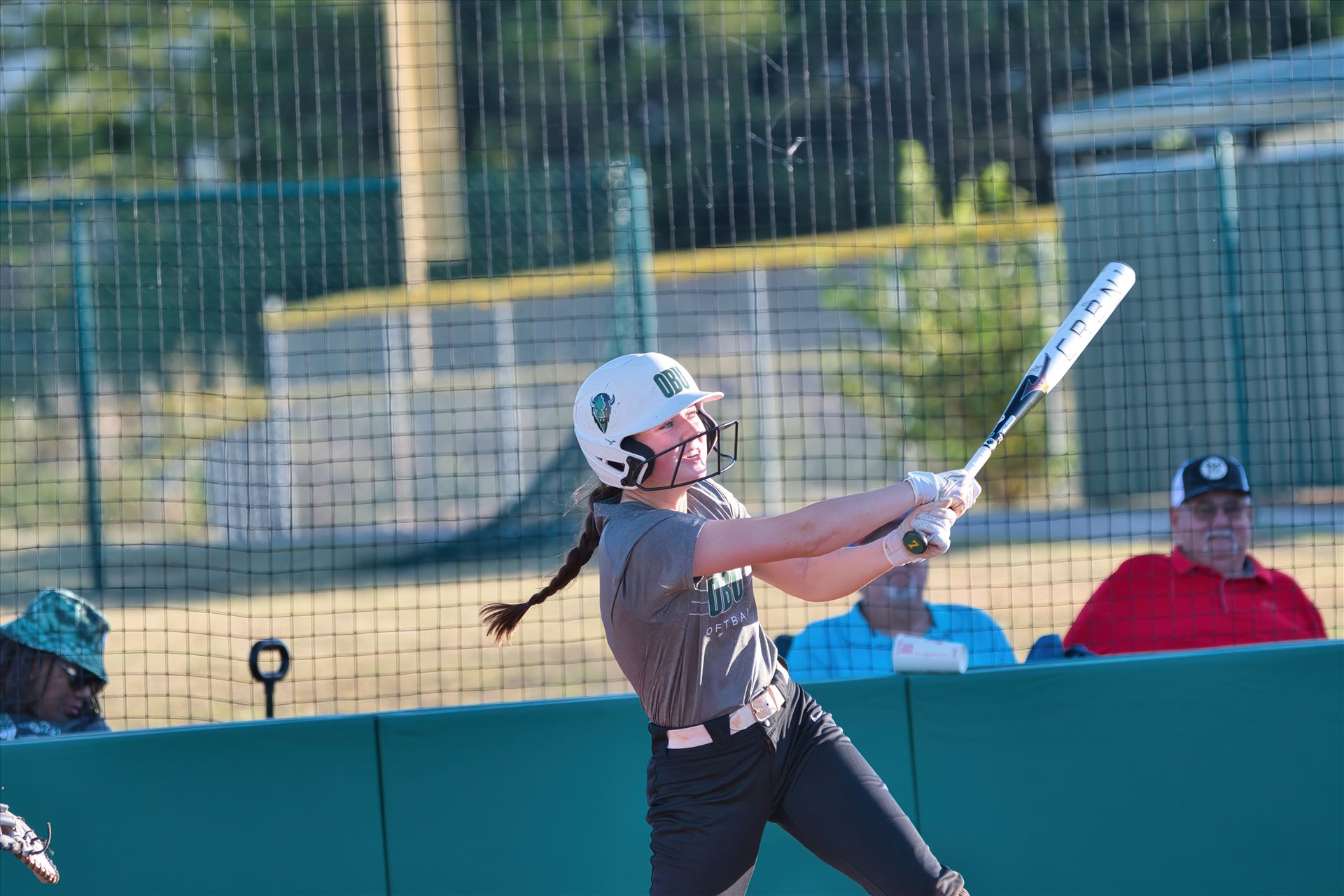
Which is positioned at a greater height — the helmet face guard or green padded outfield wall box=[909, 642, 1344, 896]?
the helmet face guard

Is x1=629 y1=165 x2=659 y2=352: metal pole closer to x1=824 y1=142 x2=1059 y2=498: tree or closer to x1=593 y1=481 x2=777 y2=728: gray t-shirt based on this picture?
x1=824 y1=142 x2=1059 y2=498: tree

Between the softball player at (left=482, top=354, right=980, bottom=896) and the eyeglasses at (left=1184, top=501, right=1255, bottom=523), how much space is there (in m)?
2.12

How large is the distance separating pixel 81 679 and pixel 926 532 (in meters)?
3.08

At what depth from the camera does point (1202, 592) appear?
5.00 metres

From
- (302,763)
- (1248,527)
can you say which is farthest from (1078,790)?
(302,763)

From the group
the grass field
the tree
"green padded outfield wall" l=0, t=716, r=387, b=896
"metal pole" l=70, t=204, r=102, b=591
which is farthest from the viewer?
the tree

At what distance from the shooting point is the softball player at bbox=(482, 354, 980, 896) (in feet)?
10.2

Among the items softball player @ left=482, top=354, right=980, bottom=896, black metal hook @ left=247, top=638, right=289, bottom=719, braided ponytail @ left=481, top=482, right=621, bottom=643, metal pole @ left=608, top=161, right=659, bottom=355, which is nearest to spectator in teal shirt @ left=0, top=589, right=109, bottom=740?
black metal hook @ left=247, top=638, right=289, bottom=719

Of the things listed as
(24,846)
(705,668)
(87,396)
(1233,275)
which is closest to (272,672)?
(24,846)

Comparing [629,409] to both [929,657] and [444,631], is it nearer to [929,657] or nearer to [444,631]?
[929,657]

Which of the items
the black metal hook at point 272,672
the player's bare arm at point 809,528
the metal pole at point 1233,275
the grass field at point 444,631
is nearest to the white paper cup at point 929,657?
the player's bare arm at point 809,528

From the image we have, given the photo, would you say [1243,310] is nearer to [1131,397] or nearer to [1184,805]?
[1131,397]

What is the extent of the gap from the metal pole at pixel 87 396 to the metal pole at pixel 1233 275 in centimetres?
687

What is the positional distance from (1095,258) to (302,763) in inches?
310
